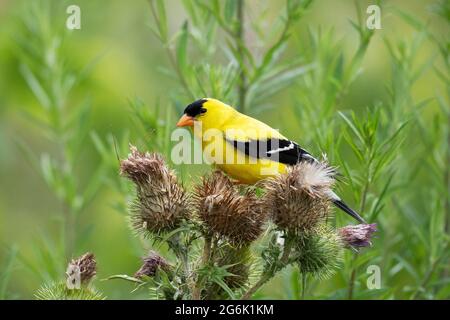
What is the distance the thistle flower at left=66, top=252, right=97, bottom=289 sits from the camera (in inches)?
67.6

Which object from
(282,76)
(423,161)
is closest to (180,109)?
(282,76)

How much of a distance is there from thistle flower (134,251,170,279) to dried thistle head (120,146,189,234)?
9cm

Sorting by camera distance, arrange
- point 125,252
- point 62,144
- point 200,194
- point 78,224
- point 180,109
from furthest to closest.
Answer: point 78,224
point 125,252
point 62,144
point 180,109
point 200,194

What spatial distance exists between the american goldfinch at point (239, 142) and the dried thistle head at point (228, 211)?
33 centimetres

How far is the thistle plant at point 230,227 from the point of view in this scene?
1710 mm

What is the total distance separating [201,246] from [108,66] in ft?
5.57

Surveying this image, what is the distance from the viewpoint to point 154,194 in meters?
1.82

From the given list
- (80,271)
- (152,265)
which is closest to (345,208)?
(152,265)

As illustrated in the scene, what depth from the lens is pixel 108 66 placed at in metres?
3.44

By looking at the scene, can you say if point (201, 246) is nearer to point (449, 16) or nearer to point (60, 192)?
point (60, 192)

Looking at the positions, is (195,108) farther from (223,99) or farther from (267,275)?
(267,275)

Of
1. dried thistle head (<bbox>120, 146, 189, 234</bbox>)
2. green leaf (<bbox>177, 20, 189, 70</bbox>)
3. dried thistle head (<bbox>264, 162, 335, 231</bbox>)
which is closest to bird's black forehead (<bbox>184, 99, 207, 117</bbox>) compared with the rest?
green leaf (<bbox>177, 20, 189, 70</bbox>)

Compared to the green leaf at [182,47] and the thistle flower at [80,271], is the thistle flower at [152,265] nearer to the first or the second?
the thistle flower at [80,271]

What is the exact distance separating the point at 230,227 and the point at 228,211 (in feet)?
0.12
